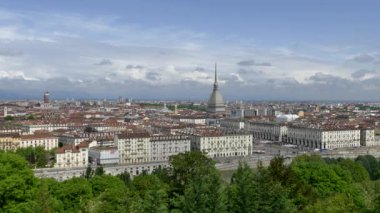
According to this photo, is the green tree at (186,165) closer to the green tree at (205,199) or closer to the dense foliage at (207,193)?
the dense foliage at (207,193)

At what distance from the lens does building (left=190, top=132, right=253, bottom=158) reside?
51938 mm

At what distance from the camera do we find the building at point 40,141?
158 feet

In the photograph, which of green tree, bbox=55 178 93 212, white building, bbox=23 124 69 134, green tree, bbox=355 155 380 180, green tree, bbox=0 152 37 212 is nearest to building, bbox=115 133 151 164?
green tree, bbox=355 155 380 180

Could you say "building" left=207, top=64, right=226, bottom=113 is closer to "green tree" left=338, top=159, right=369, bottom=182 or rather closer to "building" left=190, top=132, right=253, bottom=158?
"building" left=190, top=132, right=253, bottom=158

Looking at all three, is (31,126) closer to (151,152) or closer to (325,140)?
(151,152)

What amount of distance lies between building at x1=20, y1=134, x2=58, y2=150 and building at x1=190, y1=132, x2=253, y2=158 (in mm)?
13037

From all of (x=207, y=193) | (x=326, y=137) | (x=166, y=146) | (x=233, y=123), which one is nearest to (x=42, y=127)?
(x=166, y=146)

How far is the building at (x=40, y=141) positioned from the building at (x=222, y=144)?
13037 mm

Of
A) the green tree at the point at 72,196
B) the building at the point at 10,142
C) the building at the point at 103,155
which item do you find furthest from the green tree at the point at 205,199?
the building at the point at 10,142

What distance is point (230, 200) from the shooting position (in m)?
14.5

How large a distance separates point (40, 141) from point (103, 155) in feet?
27.4

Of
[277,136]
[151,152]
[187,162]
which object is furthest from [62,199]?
[277,136]

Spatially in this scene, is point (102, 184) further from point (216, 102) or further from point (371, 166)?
point (216, 102)

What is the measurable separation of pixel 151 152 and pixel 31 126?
2179 cm
